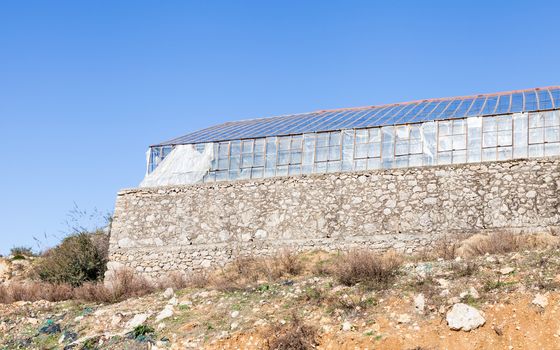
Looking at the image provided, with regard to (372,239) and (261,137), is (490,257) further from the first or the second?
(261,137)

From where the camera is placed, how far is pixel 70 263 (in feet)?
81.3

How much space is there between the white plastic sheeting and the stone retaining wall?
473 mm

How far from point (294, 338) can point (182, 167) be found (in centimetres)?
1333

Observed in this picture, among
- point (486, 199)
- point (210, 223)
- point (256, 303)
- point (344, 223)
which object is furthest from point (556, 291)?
point (210, 223)

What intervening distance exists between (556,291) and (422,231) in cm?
827

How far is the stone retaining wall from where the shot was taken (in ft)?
69.2

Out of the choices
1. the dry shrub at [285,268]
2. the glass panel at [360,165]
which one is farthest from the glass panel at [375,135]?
the dry shrub at [285,268]

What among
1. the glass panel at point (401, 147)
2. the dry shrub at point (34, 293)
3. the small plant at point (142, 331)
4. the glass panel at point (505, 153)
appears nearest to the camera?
the small plant at point (142, 331)

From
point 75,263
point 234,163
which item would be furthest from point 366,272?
point 75,263

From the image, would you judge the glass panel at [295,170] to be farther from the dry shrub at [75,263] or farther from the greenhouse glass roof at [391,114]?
the dry shrub at [75,263]

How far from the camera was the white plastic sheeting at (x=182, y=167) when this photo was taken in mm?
25312

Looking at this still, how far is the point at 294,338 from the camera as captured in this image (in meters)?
13.6

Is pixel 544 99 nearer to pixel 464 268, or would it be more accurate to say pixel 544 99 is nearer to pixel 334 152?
pixel 334 152

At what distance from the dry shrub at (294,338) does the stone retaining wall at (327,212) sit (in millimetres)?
8501
